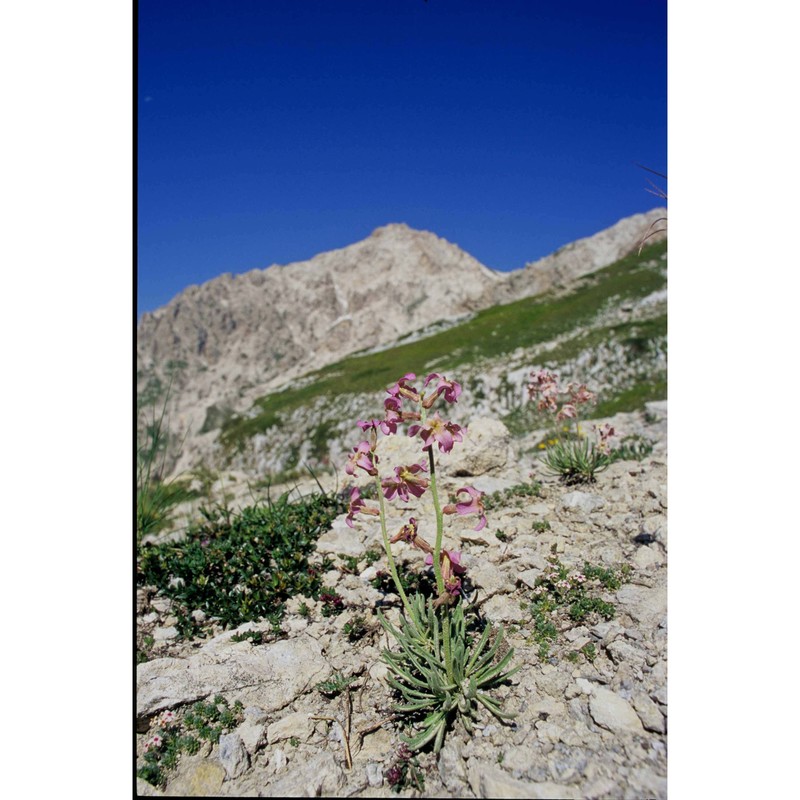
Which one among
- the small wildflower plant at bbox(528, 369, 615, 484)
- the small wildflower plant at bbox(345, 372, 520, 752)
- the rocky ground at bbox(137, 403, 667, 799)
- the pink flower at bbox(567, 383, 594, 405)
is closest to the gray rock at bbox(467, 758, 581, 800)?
the rocky ground at bbox(137, 403, 667, 799)

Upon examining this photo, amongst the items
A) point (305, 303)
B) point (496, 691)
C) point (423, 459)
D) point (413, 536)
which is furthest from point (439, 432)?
point (305, 303)

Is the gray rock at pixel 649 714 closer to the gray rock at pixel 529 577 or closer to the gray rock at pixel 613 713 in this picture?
the gray rock at pixel 613 713

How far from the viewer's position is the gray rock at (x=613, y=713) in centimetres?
276

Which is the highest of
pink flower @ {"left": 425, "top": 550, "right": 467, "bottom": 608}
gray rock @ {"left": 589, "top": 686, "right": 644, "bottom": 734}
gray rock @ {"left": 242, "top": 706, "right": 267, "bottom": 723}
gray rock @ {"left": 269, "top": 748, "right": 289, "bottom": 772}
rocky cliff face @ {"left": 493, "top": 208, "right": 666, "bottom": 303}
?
rocky cliff face @ {"left": 493, "top": 208, "right": 666, "bottom": 303}

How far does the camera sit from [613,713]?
9.23ft

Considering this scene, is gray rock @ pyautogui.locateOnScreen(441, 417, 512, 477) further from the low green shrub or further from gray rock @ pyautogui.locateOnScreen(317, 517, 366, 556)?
gray rock @ pyautogui.locateOnScreen(317, 517, 366, 556)

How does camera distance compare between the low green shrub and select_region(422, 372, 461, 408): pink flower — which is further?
the low green shrub

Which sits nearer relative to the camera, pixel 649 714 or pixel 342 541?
pixel 649 714

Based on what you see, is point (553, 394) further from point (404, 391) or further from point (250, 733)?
point (250, 733)

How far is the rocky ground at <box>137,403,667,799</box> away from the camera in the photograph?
2.64 m

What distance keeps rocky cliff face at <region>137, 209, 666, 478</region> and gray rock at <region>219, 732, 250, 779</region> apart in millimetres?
130852

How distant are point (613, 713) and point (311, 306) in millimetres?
175908
